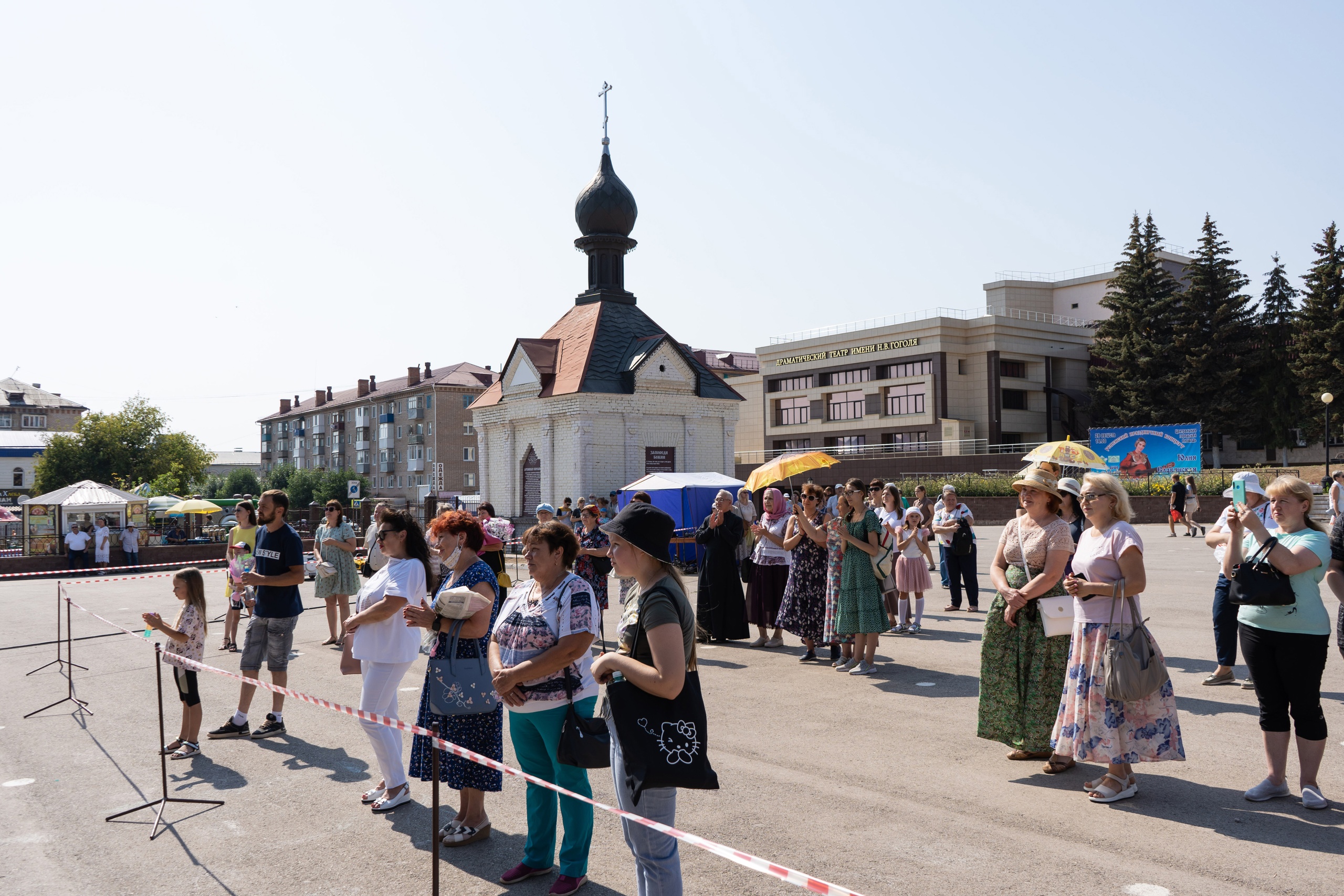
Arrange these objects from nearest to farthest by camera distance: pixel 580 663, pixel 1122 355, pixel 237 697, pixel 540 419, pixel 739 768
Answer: pixel 580 663 → pixel 739 768 → pixel 237 697 → pixel 540 419 → pixel 1122 355

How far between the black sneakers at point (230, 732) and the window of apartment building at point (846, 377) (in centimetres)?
6031

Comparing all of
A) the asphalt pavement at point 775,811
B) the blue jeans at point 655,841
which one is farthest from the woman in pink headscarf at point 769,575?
the blue jeans at point 655,841

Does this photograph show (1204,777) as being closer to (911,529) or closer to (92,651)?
(911,529)

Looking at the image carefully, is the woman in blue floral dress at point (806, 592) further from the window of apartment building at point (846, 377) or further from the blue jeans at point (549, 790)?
the window of apartment building at point (846, 377)

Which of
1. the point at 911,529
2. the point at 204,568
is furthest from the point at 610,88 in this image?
the point at 911,529

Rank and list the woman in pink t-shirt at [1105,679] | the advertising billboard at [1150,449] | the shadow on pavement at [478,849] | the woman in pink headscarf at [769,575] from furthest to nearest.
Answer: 1. the advertising billboard at [1150,449]
2. the woman in pink headscarf at [769,575]
3. the woman in pink t-shirt at [1105,679]
4. the shadow on pavement at [478,849]

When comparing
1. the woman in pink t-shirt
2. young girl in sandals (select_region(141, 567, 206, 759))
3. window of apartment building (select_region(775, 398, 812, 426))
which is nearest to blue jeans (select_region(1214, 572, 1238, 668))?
the woman in pink t-shirt

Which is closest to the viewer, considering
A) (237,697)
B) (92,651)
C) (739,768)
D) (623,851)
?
(623,851)

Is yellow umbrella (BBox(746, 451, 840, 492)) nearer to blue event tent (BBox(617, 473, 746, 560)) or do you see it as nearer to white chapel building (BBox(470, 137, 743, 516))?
blue event tent (BBox(617, 473, 746, 560))

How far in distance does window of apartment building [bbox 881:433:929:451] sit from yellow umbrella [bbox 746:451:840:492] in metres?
47.4

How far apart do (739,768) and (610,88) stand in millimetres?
39431

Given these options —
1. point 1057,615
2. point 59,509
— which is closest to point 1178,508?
point 1057,615

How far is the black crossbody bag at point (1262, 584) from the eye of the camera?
5.27 m

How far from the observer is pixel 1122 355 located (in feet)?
179
